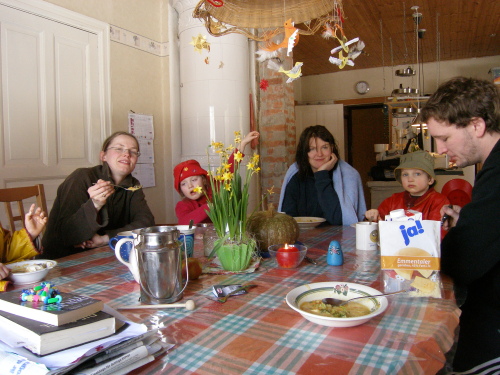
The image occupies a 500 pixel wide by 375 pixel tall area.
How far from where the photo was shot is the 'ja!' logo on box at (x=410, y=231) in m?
1.04

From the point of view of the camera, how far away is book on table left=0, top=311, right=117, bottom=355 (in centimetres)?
66

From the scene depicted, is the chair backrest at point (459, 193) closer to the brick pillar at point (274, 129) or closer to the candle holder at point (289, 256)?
the candle holder at point (289, 256)

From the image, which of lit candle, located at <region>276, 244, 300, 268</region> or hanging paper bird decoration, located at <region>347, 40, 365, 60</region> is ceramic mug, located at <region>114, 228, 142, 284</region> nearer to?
lit candle, located at <region>276, 244, 300, 268</region>

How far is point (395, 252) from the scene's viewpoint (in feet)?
3.44

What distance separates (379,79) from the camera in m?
7.20

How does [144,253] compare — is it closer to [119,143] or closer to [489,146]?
[489,146]

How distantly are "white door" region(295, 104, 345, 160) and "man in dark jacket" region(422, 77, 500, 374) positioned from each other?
577 cm

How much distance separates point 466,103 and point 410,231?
0.56m

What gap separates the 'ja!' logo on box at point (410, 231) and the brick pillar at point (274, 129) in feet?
9.55

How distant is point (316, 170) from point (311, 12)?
1.13 metres

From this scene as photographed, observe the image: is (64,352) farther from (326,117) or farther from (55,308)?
(326,117)

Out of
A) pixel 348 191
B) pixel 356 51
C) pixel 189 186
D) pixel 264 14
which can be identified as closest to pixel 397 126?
pixel 348 191

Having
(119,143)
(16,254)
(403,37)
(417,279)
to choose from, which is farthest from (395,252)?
(403,37)

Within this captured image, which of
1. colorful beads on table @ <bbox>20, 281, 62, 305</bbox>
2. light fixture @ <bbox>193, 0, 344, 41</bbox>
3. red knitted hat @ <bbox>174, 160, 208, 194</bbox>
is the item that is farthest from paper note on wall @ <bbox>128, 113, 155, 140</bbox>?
colorful beads on table @ <bbox>20, 281, 62, 305</bbox>
